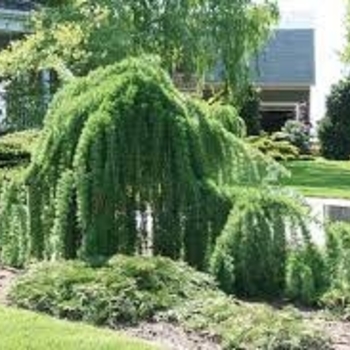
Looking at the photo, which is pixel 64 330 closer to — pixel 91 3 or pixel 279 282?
pixel 279 282

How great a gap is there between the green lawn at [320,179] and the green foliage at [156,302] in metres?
13.8

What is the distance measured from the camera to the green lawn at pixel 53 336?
656cm

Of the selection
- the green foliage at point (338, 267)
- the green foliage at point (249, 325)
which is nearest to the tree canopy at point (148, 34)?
the green foliage at point (338, 267)

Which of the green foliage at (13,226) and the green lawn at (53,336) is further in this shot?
the green foliage at (13,226)

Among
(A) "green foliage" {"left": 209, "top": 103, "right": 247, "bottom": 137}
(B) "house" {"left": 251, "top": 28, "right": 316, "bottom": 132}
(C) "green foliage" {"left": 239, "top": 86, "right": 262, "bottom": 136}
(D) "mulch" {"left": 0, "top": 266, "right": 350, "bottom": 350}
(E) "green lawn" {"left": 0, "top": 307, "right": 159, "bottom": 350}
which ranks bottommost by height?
(D) "mulch" {"left": 0, "top": 266, "right": 350, "bottom": 350}

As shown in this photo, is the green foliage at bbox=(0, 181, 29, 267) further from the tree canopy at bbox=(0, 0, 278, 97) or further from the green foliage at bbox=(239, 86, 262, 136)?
the green foliage at bbox=(239, 86, 262, 136)

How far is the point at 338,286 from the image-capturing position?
841cm

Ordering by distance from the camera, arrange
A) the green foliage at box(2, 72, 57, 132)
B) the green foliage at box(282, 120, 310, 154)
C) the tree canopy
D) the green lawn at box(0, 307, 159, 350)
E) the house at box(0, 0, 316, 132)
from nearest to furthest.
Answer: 1. the green lawn at box(0, 307, 159, 350)
2. the tree canopy
3. the green foliage at box(2, 72, 57, 132)
4. the green foliage at box(282, 120, 310, 154)
5. the house at box(0, 0, 316, 132)

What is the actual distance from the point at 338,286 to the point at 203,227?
3.95 feet

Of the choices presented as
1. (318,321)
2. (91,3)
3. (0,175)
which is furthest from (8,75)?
(318,321)

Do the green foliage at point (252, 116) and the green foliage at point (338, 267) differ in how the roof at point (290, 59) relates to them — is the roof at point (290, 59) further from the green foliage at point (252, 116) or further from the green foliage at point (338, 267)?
the green foliage at point (338, 267)

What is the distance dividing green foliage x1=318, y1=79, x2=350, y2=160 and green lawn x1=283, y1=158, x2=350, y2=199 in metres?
3.06

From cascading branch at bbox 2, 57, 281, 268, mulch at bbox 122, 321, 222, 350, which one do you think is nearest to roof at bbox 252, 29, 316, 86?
cascading branch at bbox 2, 57, 281, 268

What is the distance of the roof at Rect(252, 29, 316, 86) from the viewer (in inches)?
2085
